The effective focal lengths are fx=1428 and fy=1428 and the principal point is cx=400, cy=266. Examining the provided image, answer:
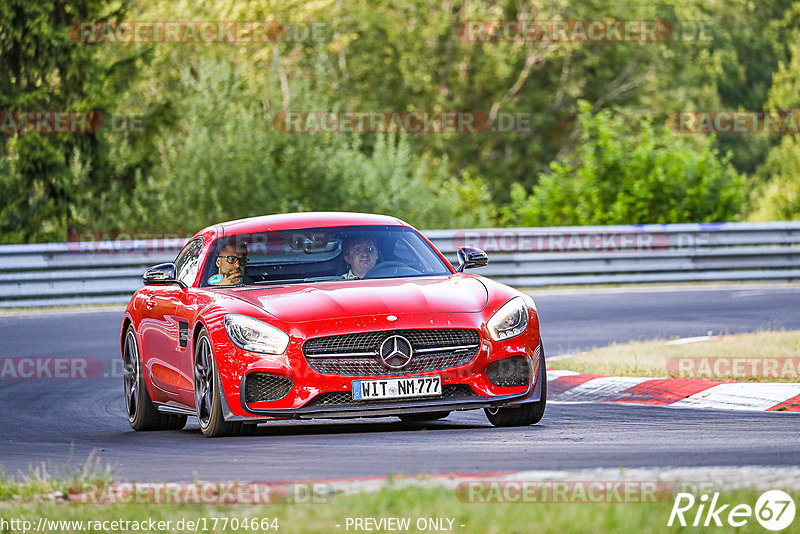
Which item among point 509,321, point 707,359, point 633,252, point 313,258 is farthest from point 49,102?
point 509,321

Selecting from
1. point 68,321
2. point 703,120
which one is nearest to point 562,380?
point 68,321

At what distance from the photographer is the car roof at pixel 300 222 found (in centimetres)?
980

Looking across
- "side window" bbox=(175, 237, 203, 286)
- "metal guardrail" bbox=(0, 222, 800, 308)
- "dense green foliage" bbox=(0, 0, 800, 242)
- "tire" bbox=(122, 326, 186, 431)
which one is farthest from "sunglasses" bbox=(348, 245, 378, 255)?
"dense green foliage" bbox=(0, 0, 800, 242)

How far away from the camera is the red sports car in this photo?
8250 millimetres

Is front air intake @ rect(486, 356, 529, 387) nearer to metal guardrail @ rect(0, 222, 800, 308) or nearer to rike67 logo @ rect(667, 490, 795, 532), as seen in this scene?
rike67 logo @ rect(667, 490, 795, 532)

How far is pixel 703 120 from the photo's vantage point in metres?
55.8

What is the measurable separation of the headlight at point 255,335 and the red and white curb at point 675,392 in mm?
3327

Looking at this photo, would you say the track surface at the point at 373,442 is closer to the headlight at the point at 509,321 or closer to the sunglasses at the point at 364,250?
the headlight at the point at 509,321

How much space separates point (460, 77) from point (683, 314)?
119 ft

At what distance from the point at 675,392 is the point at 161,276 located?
3.85 meters

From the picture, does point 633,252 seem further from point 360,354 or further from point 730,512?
point 730,512

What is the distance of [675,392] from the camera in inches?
415

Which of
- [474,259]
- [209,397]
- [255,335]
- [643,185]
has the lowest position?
[643,185]

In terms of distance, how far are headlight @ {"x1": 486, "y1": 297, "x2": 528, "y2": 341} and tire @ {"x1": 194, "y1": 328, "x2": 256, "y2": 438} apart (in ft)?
5.19
